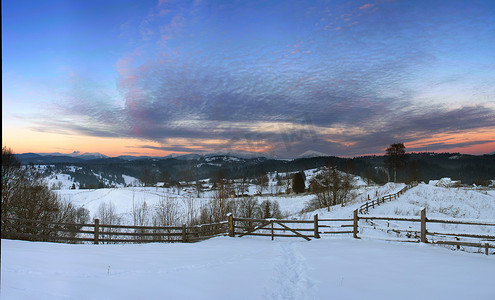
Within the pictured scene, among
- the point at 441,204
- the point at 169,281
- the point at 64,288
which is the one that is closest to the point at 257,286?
the point at 169,281

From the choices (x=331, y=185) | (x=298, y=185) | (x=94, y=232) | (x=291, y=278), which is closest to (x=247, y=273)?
(x=291, y=278)

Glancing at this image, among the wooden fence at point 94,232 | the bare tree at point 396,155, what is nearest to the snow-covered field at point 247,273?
the wooden fence at point 94,232

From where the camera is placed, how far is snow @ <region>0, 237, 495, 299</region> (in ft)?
21.2

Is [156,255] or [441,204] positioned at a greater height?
[156,255]

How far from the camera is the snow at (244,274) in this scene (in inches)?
255

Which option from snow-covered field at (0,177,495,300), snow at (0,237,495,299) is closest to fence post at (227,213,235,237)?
snow-covered field at (0,177,495,300)

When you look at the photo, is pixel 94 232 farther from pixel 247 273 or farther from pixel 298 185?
pixel 298 185

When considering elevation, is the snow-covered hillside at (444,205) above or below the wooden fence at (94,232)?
below

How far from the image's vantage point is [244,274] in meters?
8.27

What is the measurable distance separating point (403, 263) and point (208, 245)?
7711 mm

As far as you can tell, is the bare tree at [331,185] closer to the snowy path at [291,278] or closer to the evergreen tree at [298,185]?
the snowy path at [291,278]

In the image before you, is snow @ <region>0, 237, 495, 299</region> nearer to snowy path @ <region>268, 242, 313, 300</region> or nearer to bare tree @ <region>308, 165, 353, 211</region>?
snowy path @ <region>268, 242, 313, 300</region>

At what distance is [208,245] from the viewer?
12.9 meters

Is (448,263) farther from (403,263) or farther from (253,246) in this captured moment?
(253,246)
